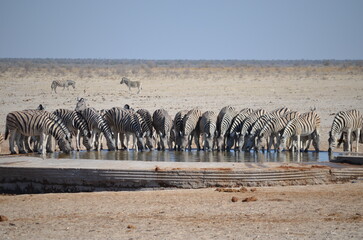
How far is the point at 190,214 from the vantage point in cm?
998

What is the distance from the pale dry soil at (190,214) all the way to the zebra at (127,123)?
5.61 metres

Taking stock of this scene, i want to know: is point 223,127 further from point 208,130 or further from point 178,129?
point 178,129

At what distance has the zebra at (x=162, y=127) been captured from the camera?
1759cm

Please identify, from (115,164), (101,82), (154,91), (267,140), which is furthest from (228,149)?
(101,82)

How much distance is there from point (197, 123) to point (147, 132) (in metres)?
1.49

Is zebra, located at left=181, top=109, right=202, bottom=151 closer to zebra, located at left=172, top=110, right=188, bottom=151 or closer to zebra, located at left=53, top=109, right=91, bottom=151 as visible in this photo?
zebra, located at left=172, top=110, right=188, bottom=151

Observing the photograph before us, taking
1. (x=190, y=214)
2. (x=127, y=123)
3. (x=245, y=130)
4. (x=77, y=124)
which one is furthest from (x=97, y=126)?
(x=190, y=214)

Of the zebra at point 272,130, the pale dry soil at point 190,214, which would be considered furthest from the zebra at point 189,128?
the pale dry soil at point 190,214

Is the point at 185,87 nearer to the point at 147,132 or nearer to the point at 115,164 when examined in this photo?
the point at 147,132

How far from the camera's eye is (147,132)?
1755cm

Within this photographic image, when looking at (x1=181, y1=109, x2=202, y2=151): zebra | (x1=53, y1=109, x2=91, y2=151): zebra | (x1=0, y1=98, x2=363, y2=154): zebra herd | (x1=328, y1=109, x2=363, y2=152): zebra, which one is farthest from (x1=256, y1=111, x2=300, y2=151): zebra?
(x1=53, y1=109, x2=91, y2=151): zebra

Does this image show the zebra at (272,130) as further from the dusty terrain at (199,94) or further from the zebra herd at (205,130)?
the dusty terrain at (199,94)

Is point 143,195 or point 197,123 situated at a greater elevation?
point 197,123

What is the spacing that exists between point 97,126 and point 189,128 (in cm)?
231
